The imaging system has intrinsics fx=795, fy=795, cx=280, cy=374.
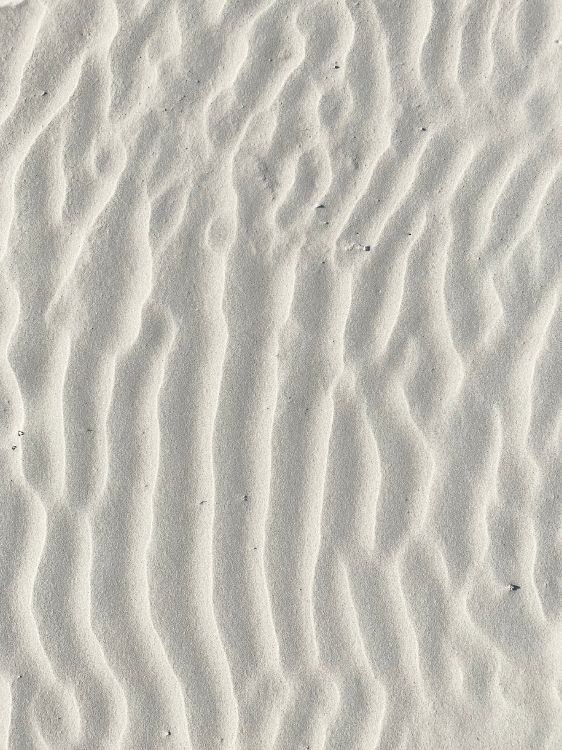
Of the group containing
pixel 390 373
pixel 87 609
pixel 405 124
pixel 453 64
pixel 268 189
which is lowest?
pixel 87 609

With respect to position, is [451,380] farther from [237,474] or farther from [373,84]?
[373,84]

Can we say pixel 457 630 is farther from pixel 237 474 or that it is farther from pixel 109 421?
pixel 109 421

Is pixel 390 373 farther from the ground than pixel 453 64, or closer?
closer

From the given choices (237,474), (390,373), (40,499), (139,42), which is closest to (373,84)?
(139,42)

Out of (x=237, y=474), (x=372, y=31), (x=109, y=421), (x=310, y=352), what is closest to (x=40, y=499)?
(x=109, y=421)

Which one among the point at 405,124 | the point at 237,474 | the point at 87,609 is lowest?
the point at 87,609

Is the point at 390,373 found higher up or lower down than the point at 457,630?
higher up
